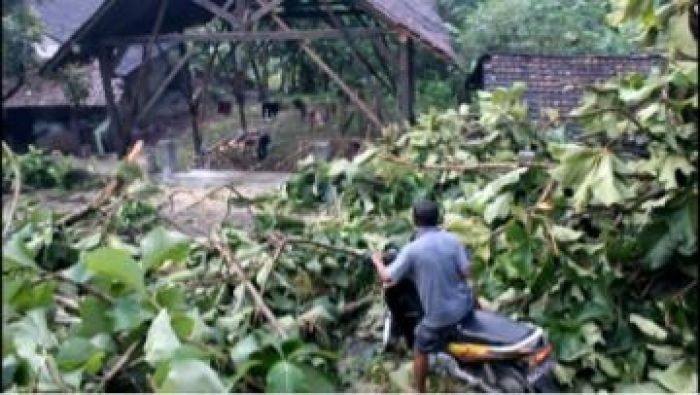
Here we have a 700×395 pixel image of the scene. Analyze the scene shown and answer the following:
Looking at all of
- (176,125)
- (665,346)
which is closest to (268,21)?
(176,125)

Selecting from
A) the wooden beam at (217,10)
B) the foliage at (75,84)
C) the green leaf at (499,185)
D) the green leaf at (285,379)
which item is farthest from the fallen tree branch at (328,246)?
the foliage at (75,84)

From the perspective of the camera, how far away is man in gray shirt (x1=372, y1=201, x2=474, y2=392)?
194 inches

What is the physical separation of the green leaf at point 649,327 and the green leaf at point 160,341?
288 centimetres

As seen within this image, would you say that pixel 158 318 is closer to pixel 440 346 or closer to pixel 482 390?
pixel 440 346

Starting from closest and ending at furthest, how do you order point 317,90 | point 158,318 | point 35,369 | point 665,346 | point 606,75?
point 35,369 < point 158,318 < point 665,346 < point 606,75 < point 317,90

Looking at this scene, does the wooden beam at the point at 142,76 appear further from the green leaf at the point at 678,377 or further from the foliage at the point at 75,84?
the green leaf at the point at 678,377

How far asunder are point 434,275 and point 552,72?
35.2ft

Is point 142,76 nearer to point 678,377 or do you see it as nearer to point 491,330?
point 491,330

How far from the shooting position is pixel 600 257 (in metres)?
5.38

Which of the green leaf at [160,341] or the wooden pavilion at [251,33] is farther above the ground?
the wooden pavilion at [251,33]

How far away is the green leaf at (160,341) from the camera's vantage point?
4215 mm

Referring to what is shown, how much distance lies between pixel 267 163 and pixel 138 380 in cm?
1181

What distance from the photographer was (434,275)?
16.2 ft

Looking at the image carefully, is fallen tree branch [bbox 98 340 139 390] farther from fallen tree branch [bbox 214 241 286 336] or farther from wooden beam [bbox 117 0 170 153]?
wooden beam [bbox 117 0 170 153]
